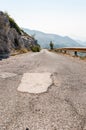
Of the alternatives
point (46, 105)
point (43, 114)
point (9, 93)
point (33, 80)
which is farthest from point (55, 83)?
point (43, 114)

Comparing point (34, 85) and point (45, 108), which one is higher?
point (45, 108)

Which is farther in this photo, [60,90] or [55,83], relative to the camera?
[55,83]

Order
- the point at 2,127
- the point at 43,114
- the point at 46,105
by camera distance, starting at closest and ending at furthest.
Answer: the point at 2,127
the point at 43,114
the point at 46,105

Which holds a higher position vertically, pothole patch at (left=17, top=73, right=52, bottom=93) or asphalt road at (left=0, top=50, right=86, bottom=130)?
asphalt road at (left=0, top=50, right=86, bottom=130)

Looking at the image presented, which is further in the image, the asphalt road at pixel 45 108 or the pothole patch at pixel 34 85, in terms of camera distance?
the pothole patch at pixel 34 85

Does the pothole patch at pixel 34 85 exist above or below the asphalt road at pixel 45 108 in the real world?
below

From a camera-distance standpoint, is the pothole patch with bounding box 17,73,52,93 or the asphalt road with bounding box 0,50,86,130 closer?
the asphalt road with bounding box 0,50,86,130

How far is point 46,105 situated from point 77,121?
886mm

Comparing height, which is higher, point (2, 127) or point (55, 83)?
point (2, 127)

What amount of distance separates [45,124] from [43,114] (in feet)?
1.36

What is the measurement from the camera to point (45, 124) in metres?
3.21

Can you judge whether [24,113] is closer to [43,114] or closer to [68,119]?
[43,114]

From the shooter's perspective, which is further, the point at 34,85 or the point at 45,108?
the point at 34,85

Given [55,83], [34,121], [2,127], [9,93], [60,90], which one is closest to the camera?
[2,127]
